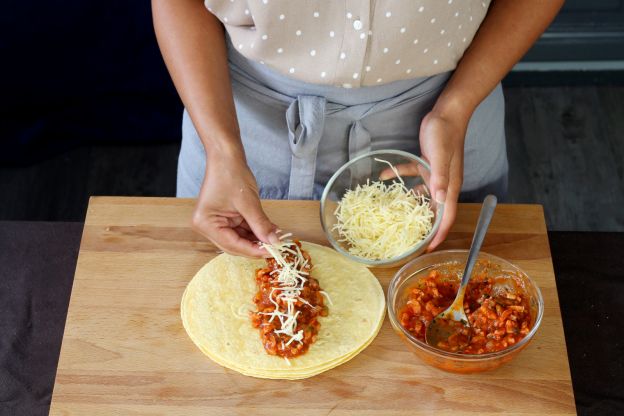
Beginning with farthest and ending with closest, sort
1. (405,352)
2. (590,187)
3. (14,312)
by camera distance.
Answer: (590,187), (14,312), (405,352)

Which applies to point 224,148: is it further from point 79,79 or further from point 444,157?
point 79,79

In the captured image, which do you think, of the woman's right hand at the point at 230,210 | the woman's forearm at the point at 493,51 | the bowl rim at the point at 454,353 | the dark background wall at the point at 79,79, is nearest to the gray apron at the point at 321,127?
the woman's forearm at the point at 493,51

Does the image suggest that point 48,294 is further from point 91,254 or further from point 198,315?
point 198,315

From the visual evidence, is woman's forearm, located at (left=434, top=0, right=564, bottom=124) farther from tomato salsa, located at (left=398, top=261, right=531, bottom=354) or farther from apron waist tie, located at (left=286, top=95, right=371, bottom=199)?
tomato salsa, located at (left=398, top=261, right=531, bottom=354)

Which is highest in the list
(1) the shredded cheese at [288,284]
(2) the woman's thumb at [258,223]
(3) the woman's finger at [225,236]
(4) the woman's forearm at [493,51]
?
(4) the woman's forearm at [493,51]

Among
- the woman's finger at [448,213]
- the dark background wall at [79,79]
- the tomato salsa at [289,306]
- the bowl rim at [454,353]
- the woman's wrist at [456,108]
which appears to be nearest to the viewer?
the bowl rim at [454,353]

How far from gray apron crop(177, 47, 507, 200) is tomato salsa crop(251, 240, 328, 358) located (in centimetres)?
32

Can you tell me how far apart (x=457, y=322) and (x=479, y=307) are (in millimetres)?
57

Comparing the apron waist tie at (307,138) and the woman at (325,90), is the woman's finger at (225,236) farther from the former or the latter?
the apron waist tie at (307,138)

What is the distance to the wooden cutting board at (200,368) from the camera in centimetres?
157

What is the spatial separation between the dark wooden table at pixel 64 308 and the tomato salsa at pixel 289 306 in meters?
0.55

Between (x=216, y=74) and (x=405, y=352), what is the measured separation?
0.75m

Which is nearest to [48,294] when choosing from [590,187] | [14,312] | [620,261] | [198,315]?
[14,312]

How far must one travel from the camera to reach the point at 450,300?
171 cm
